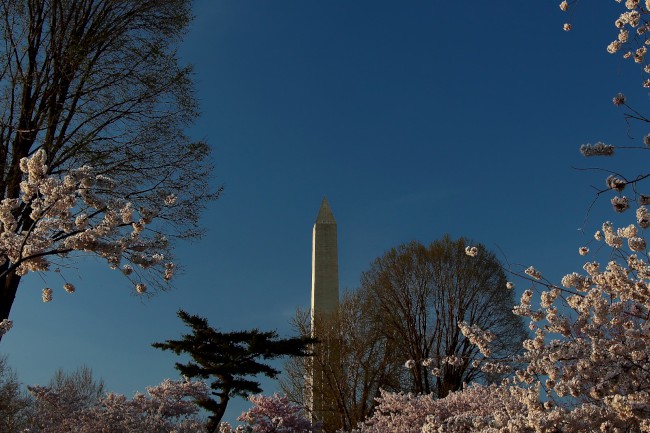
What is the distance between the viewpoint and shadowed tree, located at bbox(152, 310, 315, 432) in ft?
42.8

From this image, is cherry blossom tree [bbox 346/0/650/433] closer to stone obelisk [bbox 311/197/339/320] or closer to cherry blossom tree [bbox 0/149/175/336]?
cherry blossom tree [bbox 0/149/175/336]

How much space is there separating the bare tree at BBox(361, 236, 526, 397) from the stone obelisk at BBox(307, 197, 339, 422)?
215 centimetres

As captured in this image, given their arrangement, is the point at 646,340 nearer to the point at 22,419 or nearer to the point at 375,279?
the point at 22,419

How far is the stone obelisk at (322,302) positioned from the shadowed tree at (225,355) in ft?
21.2

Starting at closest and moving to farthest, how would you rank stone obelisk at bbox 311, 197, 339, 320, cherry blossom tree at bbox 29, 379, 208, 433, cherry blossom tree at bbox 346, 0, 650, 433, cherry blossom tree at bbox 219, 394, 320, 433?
cherry blossom tree at bbox 346, 0, 650, 433, cherry blossom tree at bbox 29, 379, 208, 433, cherry blossom tree at bbox 219, 394, 320, 433, stone obelisk at bbox 311, 197, 339, 320

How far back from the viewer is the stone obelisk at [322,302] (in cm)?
1988

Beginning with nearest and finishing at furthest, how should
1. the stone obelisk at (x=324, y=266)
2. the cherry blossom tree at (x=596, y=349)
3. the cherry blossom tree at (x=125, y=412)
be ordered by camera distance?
1. the cherry blossom tree at (x=596, y=349)
2. the cherry blossom tree at (x=125, y=412)
3. the stone obelisk at (x=324, y=266)

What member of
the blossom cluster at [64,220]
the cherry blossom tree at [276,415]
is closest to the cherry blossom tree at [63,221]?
the blossom cluster at [64,220]

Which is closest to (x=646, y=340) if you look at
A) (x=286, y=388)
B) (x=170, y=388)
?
(x=170, y=388)

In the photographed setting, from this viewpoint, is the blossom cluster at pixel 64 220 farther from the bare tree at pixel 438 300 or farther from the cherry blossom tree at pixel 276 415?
the bare tree at pixel 438 300

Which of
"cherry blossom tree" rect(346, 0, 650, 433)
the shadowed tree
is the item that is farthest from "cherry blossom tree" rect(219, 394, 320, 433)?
"cherry blossom tree" rect(346, 0, 650, 433)

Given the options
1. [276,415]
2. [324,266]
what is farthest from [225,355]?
[324,266]

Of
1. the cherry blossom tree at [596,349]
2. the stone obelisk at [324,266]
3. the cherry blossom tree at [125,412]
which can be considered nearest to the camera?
the cherry blossom tree at [596,349]

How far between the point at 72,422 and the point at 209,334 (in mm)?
3252
